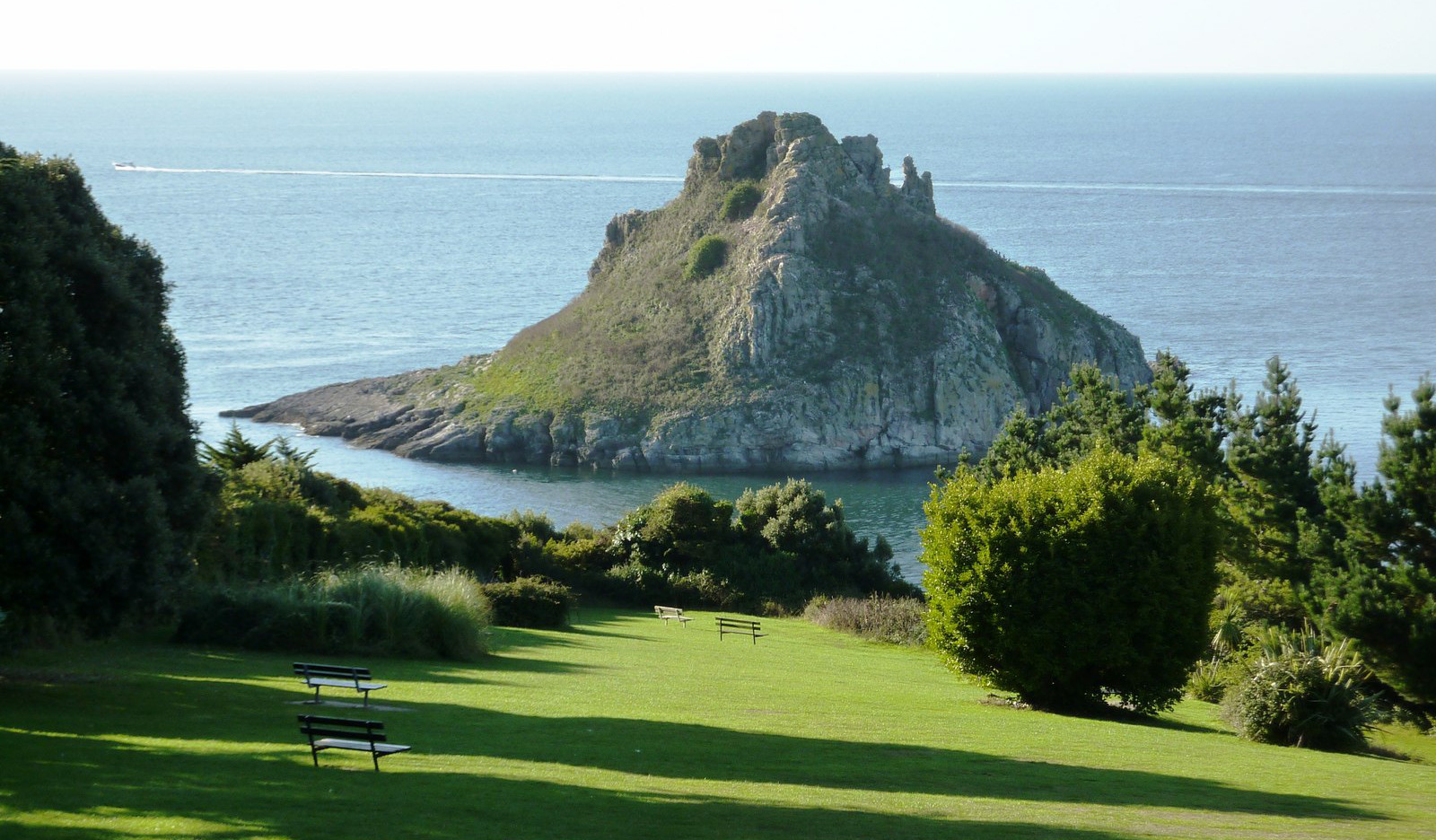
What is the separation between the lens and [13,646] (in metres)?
18.2

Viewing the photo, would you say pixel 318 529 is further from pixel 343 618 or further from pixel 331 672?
pixel 331 672

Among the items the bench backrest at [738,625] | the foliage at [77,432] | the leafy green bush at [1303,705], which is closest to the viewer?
the foliage at [77,432]

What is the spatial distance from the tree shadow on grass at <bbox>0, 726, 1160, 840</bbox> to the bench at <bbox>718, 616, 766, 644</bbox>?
19.4 m

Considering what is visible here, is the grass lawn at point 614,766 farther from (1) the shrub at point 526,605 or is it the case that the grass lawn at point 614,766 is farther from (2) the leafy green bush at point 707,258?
(2) the leafy green bush at point 707,258

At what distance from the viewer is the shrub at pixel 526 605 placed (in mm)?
33188

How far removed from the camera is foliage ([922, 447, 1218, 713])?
22.4 m

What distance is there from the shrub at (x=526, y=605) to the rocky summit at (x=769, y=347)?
55813 millimetres

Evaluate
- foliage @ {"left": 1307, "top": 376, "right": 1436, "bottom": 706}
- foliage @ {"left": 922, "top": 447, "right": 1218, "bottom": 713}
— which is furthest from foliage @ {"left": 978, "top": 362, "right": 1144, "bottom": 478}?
foliage @ {"left": 922, "top": 447, "right": 1218, "bottom": 713}

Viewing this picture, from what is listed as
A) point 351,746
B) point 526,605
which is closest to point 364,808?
point 351,746

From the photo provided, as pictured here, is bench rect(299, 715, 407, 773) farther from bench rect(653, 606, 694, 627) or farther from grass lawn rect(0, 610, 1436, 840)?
bench rect(653, 606, 694, 627)

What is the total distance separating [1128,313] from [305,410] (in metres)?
79.8

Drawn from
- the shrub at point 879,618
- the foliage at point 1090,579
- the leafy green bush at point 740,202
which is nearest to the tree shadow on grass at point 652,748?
the foliage at point 1090,579

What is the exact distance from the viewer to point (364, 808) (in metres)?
12.0

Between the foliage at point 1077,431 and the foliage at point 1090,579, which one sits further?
the foliage at point 1077,431
